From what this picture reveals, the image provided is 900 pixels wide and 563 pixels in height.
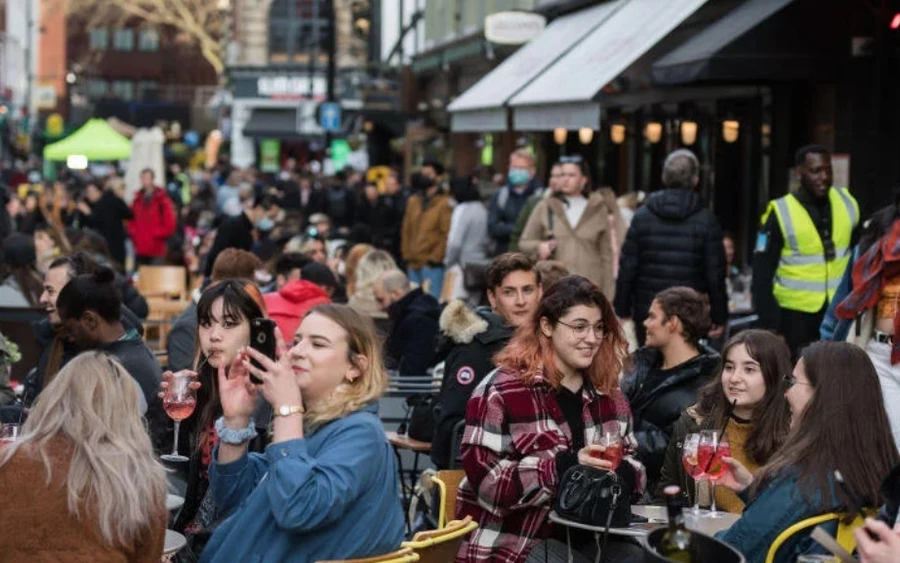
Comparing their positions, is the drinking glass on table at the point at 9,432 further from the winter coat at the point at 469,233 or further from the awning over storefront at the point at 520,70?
the awning over storefront at the point at 520,70

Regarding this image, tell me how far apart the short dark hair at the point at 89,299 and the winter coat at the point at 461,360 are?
5.01 feet

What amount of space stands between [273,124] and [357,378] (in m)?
68.5

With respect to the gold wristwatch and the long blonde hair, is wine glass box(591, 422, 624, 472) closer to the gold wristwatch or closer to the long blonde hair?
the long blonde hair

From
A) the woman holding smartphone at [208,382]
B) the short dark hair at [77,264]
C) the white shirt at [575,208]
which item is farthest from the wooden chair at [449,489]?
the white shirt at [575,208]

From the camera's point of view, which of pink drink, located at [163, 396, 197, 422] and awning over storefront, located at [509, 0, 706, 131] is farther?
awning over storefront, located at [509, 0, 706, 131]

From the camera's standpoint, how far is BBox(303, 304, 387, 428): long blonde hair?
19.9 ft

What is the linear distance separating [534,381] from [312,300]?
4.88 m

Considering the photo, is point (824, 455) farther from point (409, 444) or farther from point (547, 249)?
point (547, 249)

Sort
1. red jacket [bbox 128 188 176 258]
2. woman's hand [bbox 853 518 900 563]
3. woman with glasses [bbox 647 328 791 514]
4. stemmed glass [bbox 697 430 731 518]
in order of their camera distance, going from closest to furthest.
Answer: woman's hand [bbox 853 518 900 563] → stemmed glass [bbox 697 430 731 518] → woman with glasses [bbox 647 328 791 514] → red jacket [bbox 128 188 176 258]

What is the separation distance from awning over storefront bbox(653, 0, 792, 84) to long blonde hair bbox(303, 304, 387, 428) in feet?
29.8

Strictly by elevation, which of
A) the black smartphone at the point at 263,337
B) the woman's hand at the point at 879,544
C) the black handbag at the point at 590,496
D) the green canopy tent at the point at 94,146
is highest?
the green canopy tent at the point at 94,146

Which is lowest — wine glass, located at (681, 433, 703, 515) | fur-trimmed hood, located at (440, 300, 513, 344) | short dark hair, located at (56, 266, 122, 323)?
wine glass, located at (681, 433, 703, 515)

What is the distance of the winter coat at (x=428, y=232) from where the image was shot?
21812mm

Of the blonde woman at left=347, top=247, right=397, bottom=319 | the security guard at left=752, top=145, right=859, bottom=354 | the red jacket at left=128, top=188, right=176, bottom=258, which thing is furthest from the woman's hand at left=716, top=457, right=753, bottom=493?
the red jacket at left=128, top=188, right=176, bottom=258
